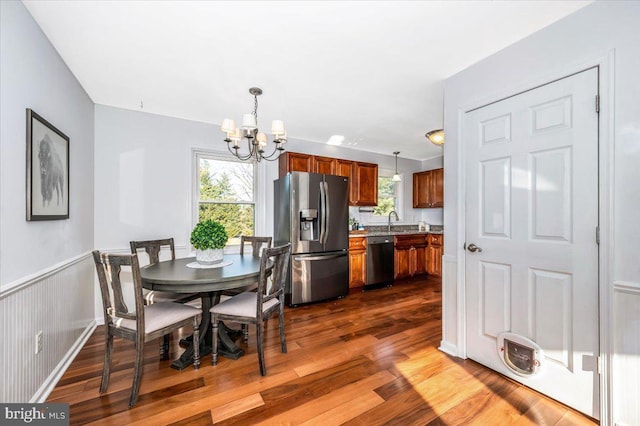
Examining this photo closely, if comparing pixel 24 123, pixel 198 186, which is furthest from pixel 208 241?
pixel 198 186

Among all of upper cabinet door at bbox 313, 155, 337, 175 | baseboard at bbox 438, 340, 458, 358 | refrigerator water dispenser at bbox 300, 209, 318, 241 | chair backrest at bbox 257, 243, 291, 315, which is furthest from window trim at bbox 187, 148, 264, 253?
baseboard at bbox 438, 340, 458, 358

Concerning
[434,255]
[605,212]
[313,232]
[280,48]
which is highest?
[280,48]

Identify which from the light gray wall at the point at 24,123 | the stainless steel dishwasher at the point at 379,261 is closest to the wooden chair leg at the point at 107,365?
the light gray wall at the point at 24,123

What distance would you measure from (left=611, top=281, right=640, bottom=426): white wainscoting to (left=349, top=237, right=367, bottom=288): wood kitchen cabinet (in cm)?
306

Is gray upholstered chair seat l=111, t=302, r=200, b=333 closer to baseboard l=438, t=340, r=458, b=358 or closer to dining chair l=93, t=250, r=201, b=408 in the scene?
dining chair l=93, t=250, r=201, b=408

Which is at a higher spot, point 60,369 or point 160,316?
point 160,316

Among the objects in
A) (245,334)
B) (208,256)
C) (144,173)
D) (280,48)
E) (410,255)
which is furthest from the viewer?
(410,255)

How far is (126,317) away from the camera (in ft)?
6.03

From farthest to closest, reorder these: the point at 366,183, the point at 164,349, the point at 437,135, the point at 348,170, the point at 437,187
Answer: the point at 437,187, the point at 366,183, the point at 348,170, the point at 437,135, the point at 164,349

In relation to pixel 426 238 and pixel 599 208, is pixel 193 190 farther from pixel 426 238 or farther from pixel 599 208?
pixel 426 238

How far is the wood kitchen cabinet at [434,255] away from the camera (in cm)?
531

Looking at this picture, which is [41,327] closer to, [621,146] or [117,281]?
[117,281]

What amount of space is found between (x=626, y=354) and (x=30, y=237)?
3.56 m

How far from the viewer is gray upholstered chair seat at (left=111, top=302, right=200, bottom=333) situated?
188 centimetres
